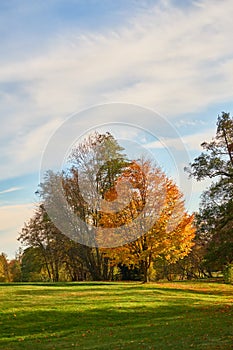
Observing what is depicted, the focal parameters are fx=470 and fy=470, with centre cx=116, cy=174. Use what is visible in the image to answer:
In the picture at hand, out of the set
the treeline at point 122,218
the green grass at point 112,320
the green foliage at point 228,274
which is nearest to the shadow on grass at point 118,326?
the green grass at point 112,320

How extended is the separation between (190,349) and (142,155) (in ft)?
81.4

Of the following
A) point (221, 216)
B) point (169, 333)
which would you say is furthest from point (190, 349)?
point (221, 216)

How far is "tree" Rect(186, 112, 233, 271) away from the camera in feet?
89.8

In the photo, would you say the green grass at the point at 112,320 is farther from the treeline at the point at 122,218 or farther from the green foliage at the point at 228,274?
the green foliage at the point at 228,274

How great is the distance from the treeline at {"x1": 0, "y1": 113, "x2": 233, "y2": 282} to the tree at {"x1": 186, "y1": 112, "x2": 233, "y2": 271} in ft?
0.19

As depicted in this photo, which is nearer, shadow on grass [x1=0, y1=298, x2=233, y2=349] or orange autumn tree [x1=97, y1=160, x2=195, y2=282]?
shadow on grass [x1=0, y1=298, x2=233, y2=349]

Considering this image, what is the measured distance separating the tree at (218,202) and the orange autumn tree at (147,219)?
6075mm

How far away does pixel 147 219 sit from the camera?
3684cm

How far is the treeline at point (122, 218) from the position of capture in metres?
29.3

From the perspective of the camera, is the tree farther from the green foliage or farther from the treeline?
the green foliage

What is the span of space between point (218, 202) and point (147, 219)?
8.80 meters

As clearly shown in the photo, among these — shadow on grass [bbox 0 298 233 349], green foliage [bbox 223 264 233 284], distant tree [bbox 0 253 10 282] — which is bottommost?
shadow on grass [bbox 0 298 233 349]

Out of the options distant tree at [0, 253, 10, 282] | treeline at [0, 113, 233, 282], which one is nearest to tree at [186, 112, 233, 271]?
treeline at [0, 113, 233, 282]

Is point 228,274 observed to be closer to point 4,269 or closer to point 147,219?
point 147,219
